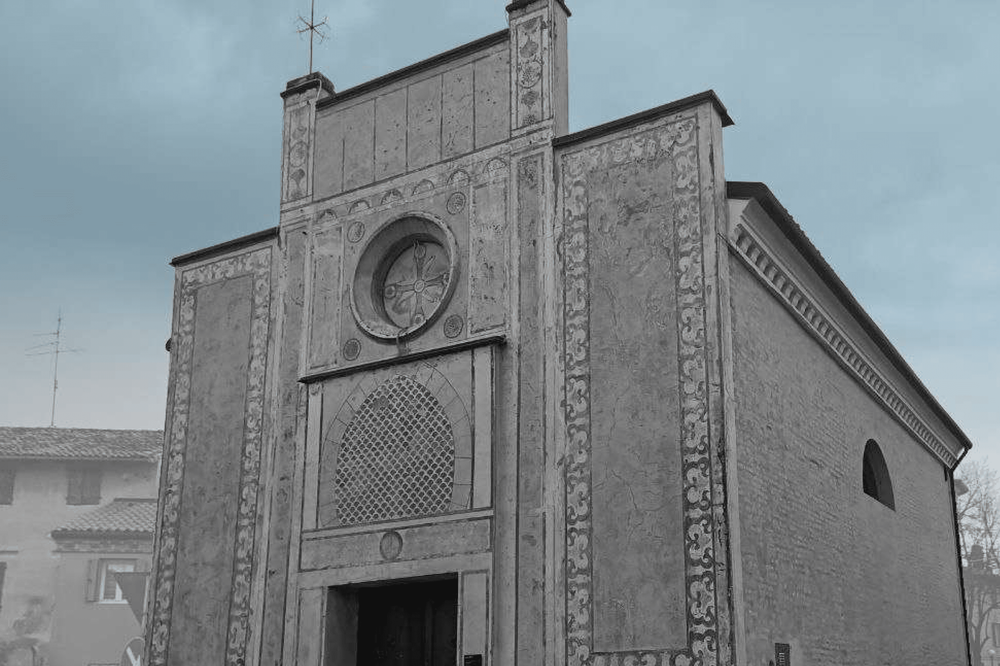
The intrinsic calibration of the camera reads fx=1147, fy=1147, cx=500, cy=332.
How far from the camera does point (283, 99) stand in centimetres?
1349

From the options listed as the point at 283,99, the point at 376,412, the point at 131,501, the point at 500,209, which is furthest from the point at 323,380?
the point at 131,501

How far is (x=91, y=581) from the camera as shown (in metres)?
32.0

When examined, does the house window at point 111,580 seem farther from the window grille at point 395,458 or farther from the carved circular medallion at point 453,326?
the carved circular medallion at point 453,326

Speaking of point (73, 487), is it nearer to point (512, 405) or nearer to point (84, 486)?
point (84, 486)

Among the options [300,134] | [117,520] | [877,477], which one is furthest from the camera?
[117,520]

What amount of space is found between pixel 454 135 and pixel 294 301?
98.1 inches

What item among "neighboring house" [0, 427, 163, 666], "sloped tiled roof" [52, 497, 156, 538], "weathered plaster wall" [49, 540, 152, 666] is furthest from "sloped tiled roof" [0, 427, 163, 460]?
"weathered plaster wall" [49, 540, 152, 666]

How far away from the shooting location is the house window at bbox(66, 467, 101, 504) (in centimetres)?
3391

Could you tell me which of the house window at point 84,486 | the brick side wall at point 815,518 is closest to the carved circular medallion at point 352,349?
the brick side wall at point 815,518

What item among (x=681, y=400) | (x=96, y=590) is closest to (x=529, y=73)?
(x=681, y=400)

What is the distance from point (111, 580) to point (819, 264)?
85.6ft

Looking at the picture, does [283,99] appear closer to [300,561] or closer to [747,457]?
[300,561]

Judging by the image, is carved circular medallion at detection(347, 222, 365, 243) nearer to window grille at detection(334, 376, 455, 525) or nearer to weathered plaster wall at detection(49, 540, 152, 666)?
window grille at detection(334, 376, 455, 525)

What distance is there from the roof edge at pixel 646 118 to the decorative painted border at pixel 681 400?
119 millimetres
